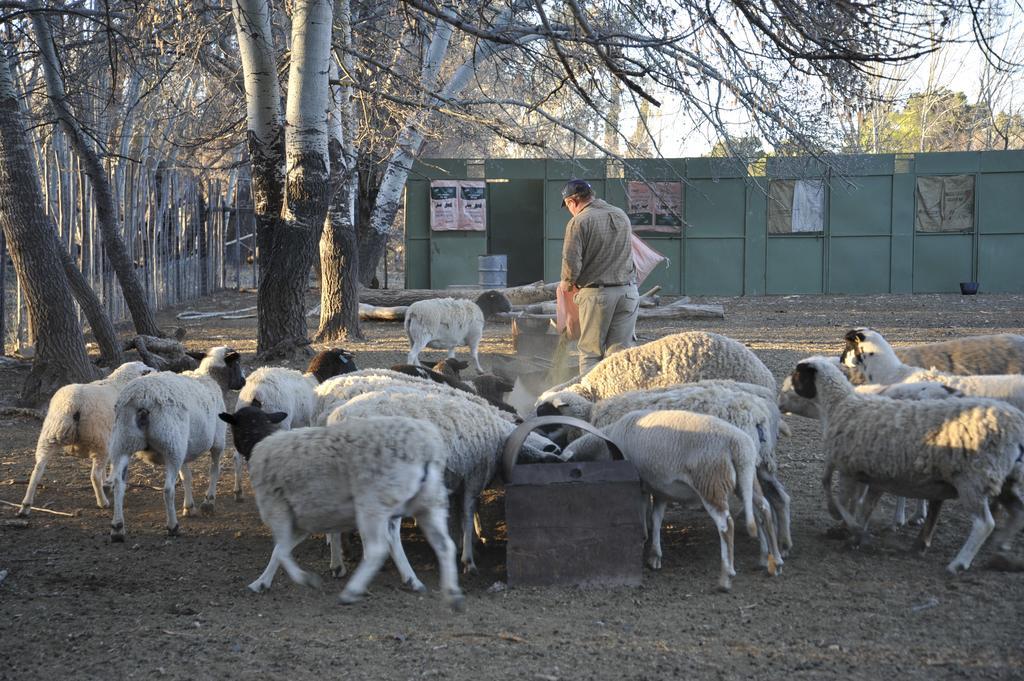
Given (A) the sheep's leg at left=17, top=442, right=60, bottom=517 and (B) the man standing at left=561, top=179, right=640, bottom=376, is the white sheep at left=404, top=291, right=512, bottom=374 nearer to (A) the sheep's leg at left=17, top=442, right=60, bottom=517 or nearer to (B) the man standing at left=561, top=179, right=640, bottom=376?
(B) the man standing at left=561, top=179, right=640, bottom=376

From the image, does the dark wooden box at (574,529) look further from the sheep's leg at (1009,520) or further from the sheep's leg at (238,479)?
the sheep's leg at (238,479)

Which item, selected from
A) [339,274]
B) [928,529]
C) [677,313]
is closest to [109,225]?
[339,274]

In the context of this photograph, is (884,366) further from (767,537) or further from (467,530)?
(467,530)

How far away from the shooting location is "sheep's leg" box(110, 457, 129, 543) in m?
6.25

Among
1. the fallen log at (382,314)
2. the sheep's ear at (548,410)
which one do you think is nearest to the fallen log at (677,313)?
the fallen log at (382,314)

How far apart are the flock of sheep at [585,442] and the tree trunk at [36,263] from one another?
2.73 meters

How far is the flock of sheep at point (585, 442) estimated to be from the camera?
4.68 m

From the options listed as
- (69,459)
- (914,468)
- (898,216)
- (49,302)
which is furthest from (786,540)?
(898,216)

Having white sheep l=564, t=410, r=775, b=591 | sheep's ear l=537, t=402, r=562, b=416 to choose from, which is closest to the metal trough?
white sheep l=564, t=410, r=775, b=591

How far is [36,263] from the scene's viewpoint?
33.8ft

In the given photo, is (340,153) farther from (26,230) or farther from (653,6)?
(653,6)

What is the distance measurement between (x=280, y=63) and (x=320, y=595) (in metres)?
12.3

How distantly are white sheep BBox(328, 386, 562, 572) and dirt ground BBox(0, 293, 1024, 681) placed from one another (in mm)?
383

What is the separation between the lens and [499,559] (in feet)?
19.6
